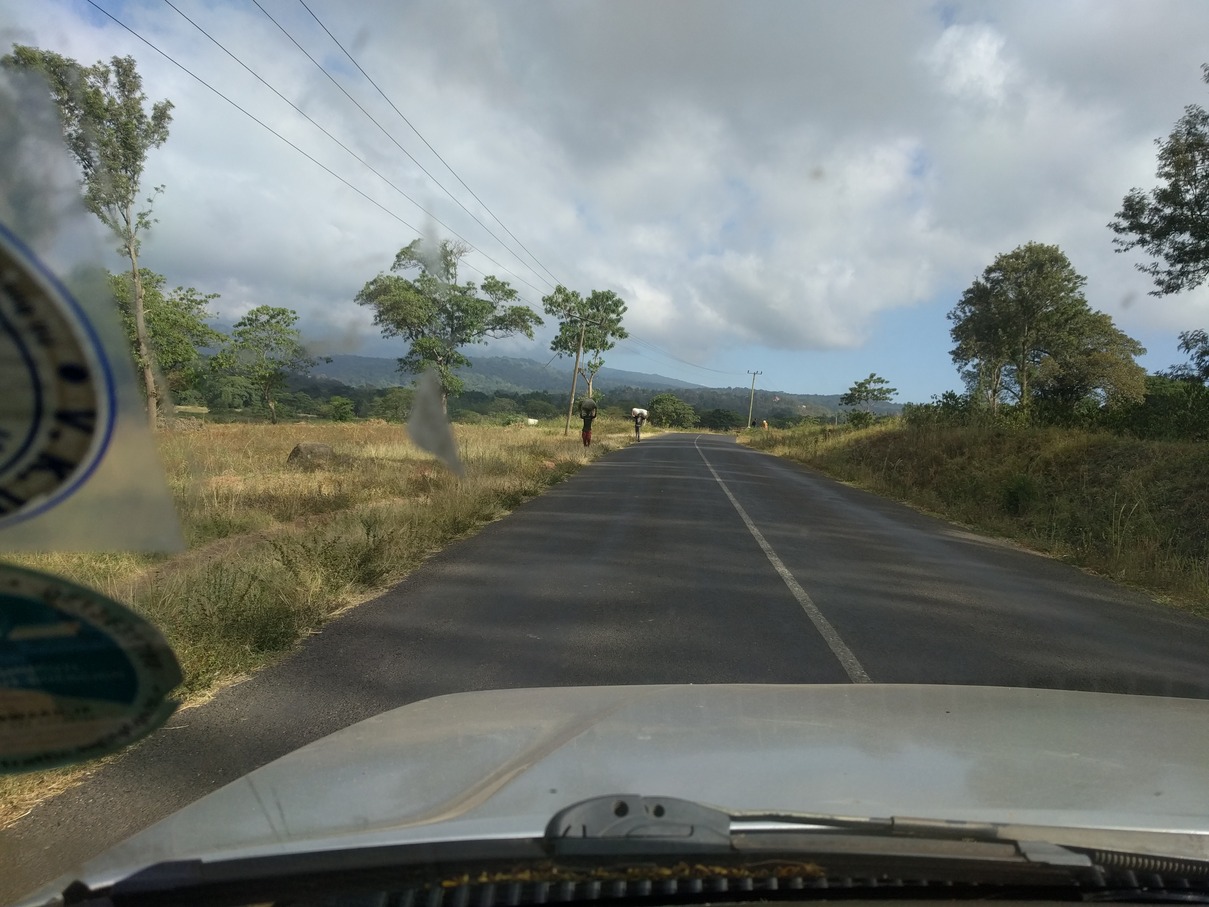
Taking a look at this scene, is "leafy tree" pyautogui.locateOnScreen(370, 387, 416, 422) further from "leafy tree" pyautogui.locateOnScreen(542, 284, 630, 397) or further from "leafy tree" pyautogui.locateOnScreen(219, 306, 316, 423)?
"leafy tree" pyautogui.locateOnScreen(542, 284, 630, 397)

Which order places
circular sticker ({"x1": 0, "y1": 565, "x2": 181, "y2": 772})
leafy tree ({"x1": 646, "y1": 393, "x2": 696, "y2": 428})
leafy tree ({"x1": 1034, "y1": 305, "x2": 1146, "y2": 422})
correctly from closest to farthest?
circular sticker ({"x1": 0, "y1": 565, "x2": 181, "y2": 772}) → leafy tree ({"x1": 1034, "y1": 305, "x2": 1146, "y2": 422}) → leafy tree ({"x1": 646, "y1": 393, "x2": 696, "y2": 428})

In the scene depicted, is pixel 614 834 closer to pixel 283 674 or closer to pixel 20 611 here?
pixel 20 611

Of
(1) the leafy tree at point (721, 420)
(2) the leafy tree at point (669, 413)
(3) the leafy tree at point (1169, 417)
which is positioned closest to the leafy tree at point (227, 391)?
(3) the leafy tree at point (1169, 417)

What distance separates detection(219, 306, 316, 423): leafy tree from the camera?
988 centimetres

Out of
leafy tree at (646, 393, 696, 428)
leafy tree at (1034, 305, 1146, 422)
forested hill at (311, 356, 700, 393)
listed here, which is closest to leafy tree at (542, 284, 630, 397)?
forested hill at (311, 356, 700, 393)

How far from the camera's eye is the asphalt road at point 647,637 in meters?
3.72

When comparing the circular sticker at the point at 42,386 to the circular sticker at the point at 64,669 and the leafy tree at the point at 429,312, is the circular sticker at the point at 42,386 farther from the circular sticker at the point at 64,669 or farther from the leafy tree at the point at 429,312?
the leafy tree at the point at 429,312

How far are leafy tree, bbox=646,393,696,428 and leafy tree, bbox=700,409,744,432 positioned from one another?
207 inches

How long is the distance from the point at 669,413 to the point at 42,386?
358 ft

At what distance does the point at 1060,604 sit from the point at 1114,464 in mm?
8453

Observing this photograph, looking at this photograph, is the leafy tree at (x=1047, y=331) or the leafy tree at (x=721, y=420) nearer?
the leafy tree at (x=1047, y=331)

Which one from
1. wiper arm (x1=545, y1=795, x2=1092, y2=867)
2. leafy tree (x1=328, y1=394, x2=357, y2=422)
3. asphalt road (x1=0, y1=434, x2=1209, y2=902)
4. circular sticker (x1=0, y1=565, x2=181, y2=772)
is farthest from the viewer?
leafy tree (x1=328, y1=394, x2=357, y2=422)

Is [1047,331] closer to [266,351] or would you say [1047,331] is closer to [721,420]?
[266,351]

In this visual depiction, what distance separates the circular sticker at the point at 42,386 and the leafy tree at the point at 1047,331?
102 ft
